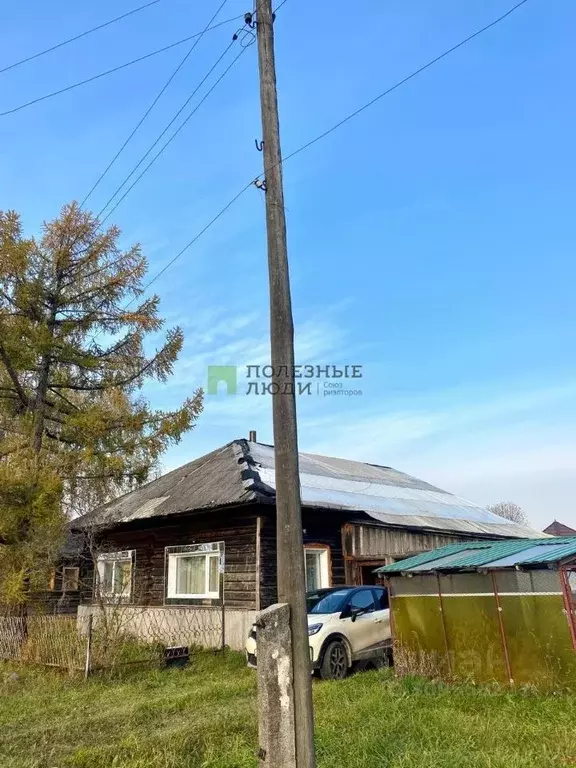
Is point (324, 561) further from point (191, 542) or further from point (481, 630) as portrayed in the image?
point (481, 630)

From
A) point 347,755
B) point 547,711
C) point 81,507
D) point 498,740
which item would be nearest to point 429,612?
point 547,711

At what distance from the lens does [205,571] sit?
48.9 ft

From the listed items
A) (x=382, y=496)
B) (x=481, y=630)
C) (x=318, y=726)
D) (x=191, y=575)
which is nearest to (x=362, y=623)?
(x=481, y=630)

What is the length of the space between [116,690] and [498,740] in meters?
6.13

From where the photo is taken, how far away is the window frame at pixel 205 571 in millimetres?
14266

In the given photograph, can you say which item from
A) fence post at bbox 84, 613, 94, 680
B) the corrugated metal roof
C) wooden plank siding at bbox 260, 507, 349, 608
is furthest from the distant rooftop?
fence post at bbox 84, 613, 94, 680

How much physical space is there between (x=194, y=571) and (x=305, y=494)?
3.53 metres

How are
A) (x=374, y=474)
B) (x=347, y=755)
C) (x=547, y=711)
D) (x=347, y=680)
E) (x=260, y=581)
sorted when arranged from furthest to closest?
(x=374, y=474)
(x=260, y=581)
(x=347, y=680)
(x=547, y=711)
(x=347, y=755)

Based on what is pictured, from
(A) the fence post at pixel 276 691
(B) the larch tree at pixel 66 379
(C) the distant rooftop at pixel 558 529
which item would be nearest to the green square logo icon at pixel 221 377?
(B) the larch tree at pixel 66 379

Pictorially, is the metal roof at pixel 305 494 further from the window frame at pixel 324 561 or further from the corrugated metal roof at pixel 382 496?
the window frame at pixel 324 561

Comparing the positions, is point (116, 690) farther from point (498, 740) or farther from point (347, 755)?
point (498, 740)

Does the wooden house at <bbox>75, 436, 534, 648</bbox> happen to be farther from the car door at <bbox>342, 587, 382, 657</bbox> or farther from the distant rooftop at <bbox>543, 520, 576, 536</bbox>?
the distant rooftop at <bbox>543, 520, 576, 536</bbox>

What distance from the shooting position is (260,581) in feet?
43.4

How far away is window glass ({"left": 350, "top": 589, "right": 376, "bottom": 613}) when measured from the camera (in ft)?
36.7
